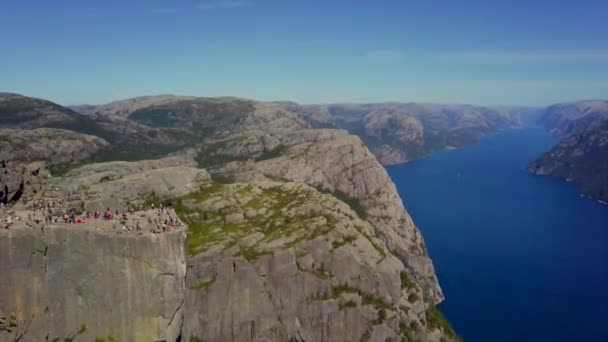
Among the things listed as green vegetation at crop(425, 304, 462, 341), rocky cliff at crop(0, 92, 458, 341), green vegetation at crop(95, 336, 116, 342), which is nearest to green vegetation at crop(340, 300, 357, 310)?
rocky cliff at crop(0, 92, 458, 341)

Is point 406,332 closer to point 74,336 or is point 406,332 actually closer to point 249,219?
point 249,219

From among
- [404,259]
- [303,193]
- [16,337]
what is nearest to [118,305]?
[16,337]

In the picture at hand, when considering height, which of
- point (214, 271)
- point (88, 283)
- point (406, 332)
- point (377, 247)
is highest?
point (88, 283)

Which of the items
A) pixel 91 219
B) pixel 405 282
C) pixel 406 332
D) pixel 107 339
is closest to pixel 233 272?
pixel 107 339

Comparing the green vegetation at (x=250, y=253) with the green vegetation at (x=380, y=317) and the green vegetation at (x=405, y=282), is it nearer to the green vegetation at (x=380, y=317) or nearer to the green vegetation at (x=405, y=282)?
the green vegetation at (x=380, y=317)

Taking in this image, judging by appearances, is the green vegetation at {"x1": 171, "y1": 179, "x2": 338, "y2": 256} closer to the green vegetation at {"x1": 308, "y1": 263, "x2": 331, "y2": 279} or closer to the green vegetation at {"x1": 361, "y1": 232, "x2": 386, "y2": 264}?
the green vegetation at {"x1": 308, "y1": 263, "x2": 331, "y2": 279}

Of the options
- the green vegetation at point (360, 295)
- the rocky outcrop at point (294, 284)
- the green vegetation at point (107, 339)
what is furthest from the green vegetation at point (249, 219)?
the green vegetation at point (107, 339)
